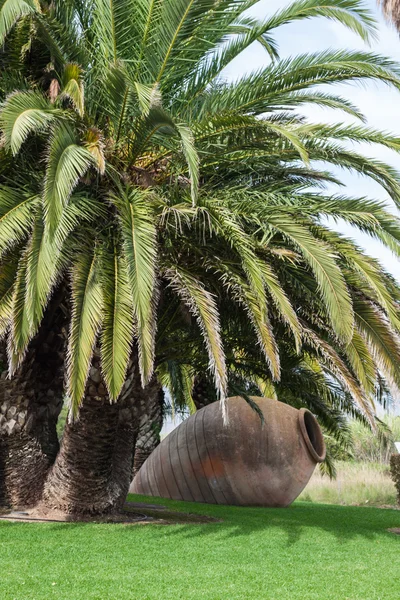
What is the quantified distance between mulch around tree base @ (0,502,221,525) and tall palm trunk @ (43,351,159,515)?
0.09 meters

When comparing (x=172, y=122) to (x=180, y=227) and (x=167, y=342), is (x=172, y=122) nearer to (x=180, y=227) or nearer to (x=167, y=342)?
(x=180, y=227)

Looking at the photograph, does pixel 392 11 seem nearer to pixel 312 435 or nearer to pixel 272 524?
pixel 312 435

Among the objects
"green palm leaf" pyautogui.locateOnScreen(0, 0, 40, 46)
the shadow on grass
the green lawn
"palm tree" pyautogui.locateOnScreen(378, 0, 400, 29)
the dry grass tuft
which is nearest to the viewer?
the green lawn

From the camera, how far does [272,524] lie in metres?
9.83

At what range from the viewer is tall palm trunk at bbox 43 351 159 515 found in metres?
9.13

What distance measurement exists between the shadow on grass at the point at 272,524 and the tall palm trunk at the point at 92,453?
1.75 feet

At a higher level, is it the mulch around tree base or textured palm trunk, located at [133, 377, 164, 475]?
textured palm trunk, located at [133, 377, 164, 475]

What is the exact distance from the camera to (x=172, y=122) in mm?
7652

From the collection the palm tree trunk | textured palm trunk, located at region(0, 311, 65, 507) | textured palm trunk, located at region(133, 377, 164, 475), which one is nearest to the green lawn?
the palm tree trunk

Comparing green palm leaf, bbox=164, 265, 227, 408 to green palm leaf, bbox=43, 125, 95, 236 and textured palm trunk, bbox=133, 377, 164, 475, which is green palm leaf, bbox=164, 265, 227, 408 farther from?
textured palm trunk, bbox=133, 377, 164, 475

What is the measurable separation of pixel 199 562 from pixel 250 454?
17.7 feet

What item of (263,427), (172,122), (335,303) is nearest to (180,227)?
(172,122)

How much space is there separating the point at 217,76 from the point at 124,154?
5.13ft

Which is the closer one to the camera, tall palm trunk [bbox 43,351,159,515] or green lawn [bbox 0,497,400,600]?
green lawn [bbox 0,497,400,600]
